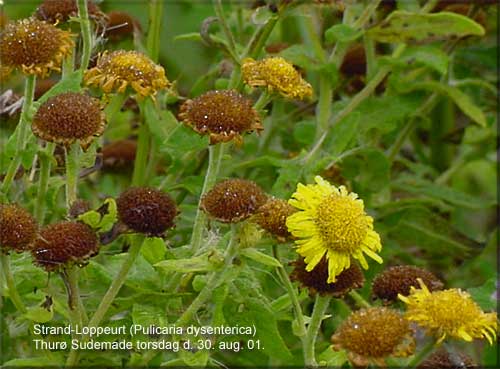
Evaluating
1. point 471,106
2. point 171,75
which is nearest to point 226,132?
point 471,106

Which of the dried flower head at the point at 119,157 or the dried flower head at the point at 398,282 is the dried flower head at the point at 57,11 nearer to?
the dried flower head at the point at 119,157

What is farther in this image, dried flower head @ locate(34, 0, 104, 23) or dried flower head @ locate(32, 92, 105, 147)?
dried flower head @ locate(34, 0, 104, 23)

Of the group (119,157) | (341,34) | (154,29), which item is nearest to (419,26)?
(341,34)

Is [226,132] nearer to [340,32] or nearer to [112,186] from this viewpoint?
[340,32]

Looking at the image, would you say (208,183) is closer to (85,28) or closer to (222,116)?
(222,116)

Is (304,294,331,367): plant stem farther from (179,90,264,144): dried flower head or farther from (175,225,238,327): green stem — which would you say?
(179,90,264,144): dried flower head

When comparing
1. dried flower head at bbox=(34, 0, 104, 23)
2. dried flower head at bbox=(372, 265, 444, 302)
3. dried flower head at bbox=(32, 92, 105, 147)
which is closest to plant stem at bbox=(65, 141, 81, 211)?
dried flower head at bbox=(32, 92, 105, 147)
